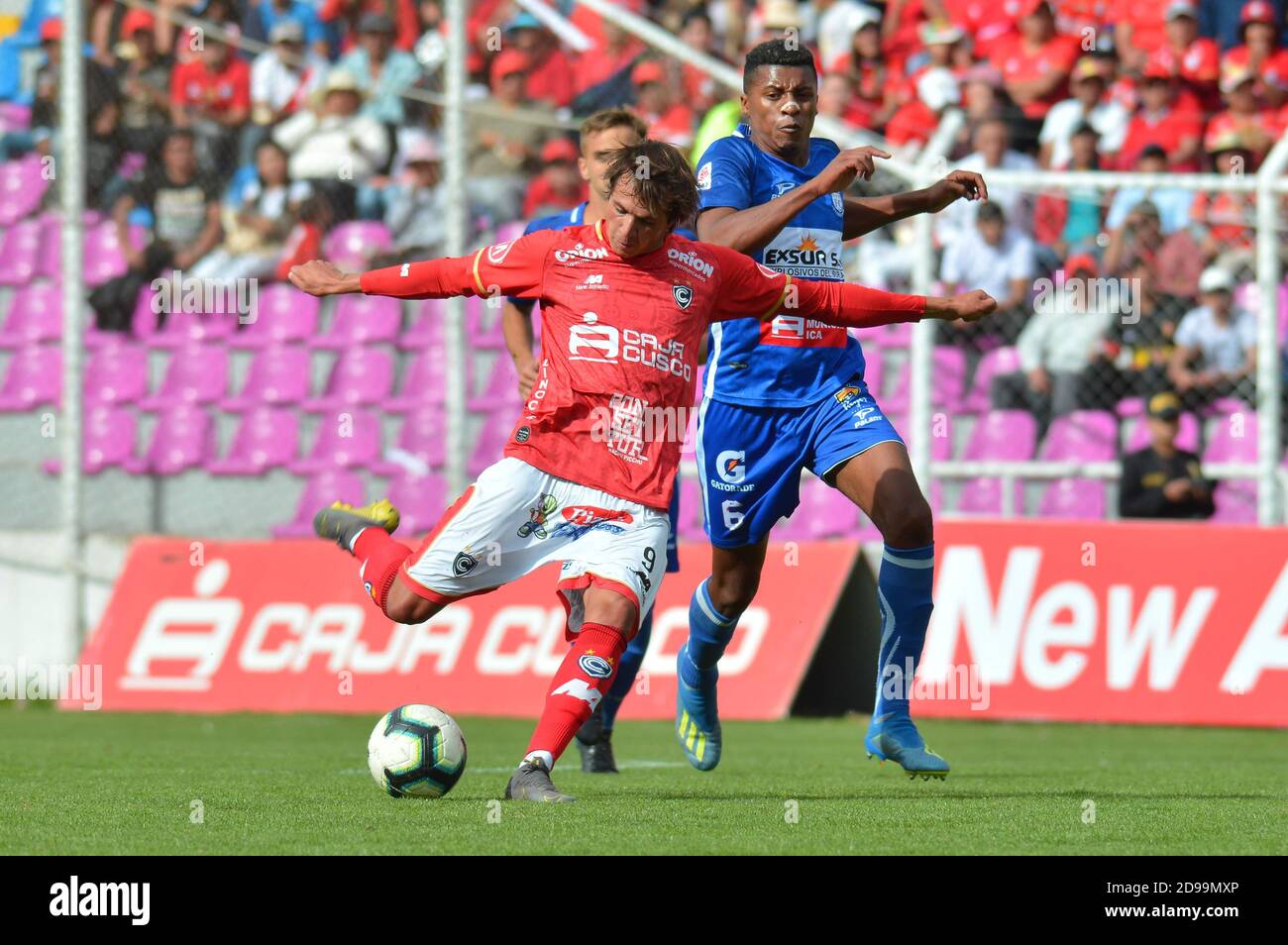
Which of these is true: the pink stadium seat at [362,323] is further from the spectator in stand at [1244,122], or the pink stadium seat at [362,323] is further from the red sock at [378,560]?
the red sock at [378,560]

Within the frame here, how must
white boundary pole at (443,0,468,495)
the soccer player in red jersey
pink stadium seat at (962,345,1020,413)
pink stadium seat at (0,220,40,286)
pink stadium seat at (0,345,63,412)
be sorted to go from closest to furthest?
the soccer player in red jersey → white boundary pole at (443,0,468,495) → pink stadium seat at (962,345,1020,413) → pink stadium seat at (0,345,63,412) → pink stadium seat at (0,220,40,286)

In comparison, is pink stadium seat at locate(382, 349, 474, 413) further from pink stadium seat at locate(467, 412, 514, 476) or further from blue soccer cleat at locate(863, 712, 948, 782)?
blue soccer cleat at locate(863, 712, 948, 782)

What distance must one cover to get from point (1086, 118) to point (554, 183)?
4004 mm

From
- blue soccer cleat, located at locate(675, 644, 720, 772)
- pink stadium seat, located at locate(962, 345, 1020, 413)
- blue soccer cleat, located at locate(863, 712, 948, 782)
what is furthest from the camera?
pink stadium seat, located at locate(962, 345, 1020, 413)

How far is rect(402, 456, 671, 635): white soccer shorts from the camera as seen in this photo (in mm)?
6723

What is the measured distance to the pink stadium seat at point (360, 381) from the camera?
49.4ft

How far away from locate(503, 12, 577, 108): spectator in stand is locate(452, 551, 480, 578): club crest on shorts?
969cm

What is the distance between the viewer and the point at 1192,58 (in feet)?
52.1

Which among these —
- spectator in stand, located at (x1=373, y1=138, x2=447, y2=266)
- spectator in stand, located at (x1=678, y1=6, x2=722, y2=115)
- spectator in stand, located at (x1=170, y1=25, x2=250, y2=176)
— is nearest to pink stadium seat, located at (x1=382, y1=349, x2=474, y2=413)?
spectator in stand, located at (x1=373, y1=138, x2=447, y2=266)

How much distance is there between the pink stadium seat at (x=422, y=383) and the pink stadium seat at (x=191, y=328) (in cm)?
151

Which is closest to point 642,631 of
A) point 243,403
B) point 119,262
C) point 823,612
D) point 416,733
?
point 416,733

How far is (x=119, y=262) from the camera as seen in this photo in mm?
16078

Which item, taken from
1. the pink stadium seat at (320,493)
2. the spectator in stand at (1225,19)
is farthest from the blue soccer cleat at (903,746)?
the spectator in stand at (1225,19)
